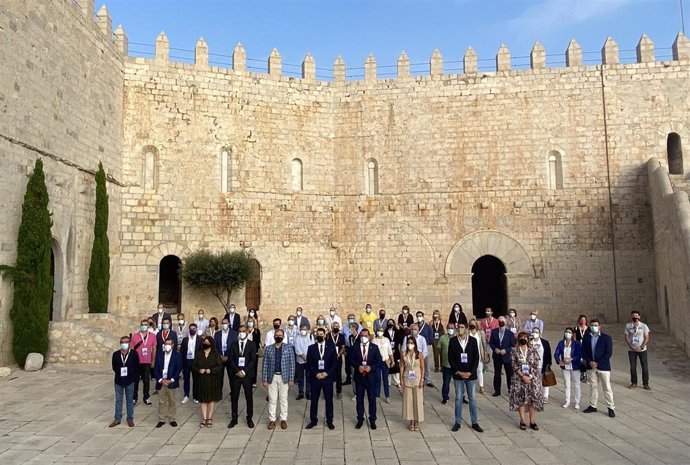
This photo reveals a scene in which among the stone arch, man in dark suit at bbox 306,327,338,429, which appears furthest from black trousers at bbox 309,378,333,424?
the stone arch

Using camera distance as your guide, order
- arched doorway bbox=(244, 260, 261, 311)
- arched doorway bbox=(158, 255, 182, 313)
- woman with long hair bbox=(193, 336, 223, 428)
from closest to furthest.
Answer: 1. woman with long hair bbox=(193, 336, 223, 428)
2. arched doorway bbox=(244, 260, 261, 311)
3. arched doorway bbox=(158, 255, 182, 313)

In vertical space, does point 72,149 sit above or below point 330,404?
above

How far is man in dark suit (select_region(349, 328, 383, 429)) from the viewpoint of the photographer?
745 centimetres

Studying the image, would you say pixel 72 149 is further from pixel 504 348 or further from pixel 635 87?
pixel 635 87

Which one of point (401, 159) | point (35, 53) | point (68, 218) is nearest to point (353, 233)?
point (401, 159)

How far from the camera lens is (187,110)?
18.0m

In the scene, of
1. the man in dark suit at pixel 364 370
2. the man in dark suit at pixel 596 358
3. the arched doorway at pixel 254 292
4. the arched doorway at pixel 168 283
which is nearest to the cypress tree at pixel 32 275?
the arched doorway at pixel 254 292

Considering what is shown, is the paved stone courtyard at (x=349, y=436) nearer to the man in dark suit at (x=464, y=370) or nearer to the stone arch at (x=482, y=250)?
the man in dark suit at (x=464, y=370)

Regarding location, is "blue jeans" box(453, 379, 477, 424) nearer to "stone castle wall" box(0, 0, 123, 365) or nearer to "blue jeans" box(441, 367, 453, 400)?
"blue jeans" box(441, 367, 453, 400)

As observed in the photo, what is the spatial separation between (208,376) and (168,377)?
0.62 m

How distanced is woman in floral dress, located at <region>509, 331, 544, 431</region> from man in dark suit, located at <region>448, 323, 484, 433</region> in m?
0.54

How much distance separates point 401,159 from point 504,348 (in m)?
10.9

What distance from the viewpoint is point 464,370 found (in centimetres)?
731

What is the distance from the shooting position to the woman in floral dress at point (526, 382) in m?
7.09
